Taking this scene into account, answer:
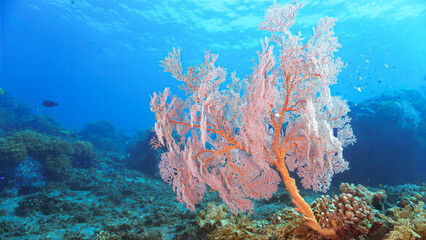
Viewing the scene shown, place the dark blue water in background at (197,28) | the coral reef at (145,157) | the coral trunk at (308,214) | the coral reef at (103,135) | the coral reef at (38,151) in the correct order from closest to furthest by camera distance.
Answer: the coral trunk at (308,214) < the coral reef at (38,151) < the coral reef at (145,157) < the coral reef at (103,135) < the dark blue water in background at (197,28)

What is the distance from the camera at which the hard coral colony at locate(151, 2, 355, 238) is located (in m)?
3.26

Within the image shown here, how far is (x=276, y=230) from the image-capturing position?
3748mm

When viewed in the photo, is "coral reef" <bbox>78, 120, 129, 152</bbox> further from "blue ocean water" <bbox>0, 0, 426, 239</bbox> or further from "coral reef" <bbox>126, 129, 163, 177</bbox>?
"coral reef" <bbox>126, 129, 163, 177</bbox>

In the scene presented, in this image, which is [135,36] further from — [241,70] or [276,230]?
[276,230]

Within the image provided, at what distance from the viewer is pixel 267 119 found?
3.86 metres

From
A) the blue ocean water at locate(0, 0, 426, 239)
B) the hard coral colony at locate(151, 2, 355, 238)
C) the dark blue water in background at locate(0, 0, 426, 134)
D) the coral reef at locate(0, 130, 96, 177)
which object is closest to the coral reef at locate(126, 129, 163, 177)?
the blue ocean water at locate(0, 0, 426, 239)

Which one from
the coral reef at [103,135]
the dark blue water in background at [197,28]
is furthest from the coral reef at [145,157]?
the dark blue water in background at [197,28]

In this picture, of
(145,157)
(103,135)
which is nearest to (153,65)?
(103,135)

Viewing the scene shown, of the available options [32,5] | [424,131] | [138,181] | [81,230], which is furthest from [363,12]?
[32,5]

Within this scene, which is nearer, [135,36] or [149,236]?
[149,236]

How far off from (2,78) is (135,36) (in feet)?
535

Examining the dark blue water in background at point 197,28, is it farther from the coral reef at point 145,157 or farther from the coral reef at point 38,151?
the coral reef at point 38,151

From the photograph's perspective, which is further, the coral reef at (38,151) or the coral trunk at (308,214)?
the coral reef at (38,151)

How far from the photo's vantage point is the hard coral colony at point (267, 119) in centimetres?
326
